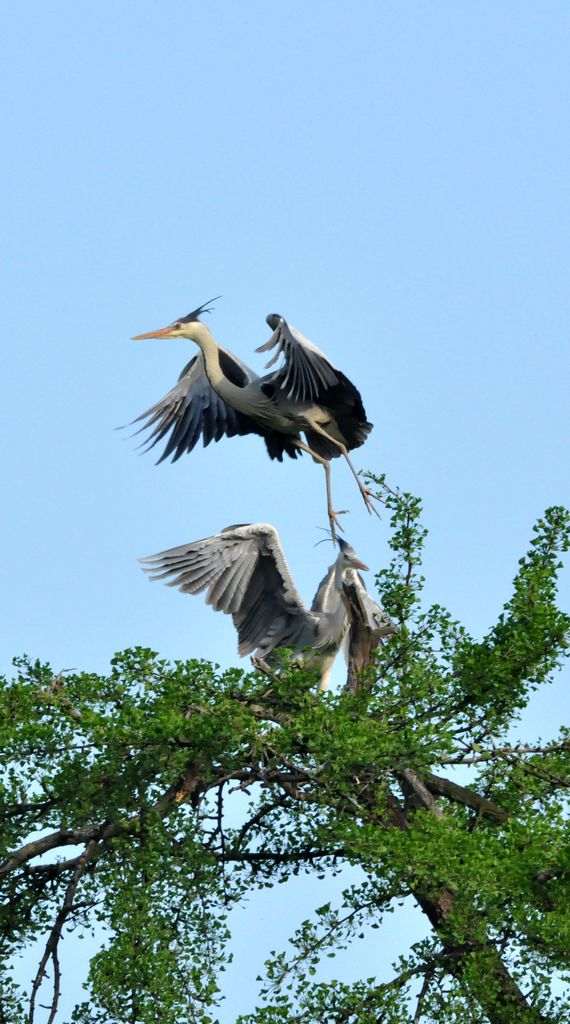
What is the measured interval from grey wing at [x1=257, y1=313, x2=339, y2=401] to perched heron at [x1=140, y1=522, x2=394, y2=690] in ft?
3.83

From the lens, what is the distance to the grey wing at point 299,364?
373 inches

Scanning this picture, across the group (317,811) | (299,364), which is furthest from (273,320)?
(317,811)

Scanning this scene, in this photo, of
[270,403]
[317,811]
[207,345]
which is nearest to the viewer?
[317,811]

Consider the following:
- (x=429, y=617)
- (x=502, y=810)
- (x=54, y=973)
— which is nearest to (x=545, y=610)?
(x=429, y=617)

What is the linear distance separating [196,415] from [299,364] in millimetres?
1583

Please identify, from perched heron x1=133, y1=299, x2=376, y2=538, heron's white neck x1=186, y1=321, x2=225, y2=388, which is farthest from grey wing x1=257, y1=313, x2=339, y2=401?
heron's white neck x1=186, y1=321, x2=225, y2=388

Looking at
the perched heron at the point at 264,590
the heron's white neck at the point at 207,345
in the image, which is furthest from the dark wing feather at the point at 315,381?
the perched heron at the point at 264,590

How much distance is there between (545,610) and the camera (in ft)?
25.1

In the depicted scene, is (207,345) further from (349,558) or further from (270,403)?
(349,558)

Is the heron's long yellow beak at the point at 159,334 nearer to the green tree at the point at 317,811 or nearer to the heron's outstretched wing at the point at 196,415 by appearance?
the heron's outstretched wing at the point at 196,415

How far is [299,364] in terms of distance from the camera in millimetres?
9633

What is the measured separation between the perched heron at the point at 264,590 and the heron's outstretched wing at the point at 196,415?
6.37 ft

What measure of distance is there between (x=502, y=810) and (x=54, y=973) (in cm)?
241

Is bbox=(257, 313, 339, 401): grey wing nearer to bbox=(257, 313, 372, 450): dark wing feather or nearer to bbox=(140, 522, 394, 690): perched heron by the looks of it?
bbox=(257, 313, 372, 450): dark wing feather
